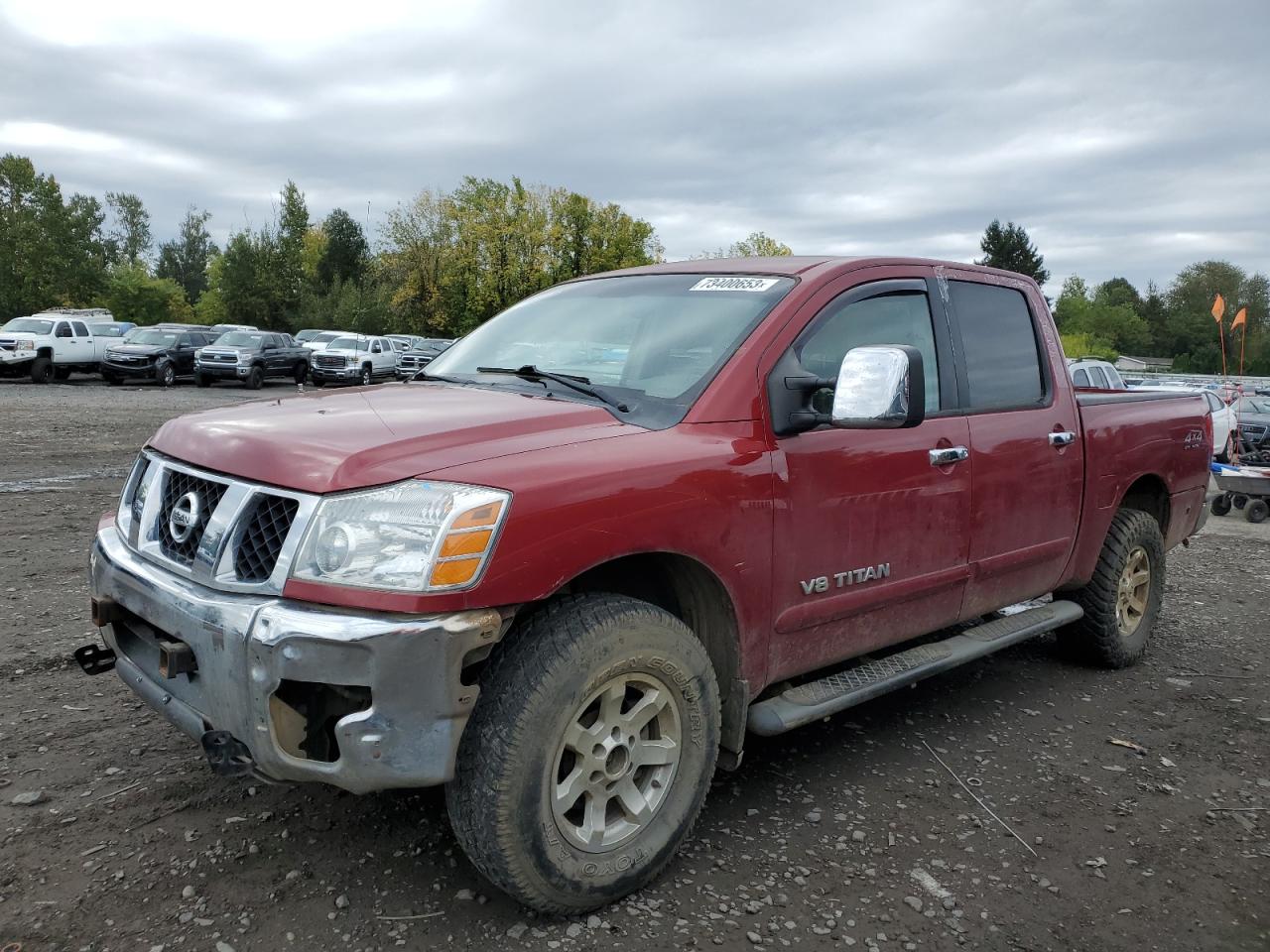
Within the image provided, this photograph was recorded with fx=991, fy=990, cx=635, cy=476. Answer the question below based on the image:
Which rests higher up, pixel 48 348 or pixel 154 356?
pixel 48 348

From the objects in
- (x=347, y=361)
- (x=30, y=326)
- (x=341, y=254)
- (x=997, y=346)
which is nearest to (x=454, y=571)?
(x=997, y=346)

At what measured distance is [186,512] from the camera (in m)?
2.72

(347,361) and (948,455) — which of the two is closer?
(948,455)

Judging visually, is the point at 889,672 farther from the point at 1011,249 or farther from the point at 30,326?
the point at 1011,249

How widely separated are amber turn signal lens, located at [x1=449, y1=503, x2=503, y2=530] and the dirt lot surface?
110 cm

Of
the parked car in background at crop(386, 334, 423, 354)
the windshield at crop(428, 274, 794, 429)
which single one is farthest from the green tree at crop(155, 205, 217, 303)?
the windshield at crop(428, 274, 794, 429)

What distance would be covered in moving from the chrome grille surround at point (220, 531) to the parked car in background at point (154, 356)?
27.6m

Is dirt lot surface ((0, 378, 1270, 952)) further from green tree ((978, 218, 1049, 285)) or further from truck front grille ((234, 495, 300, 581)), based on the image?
green tree ((978, 218, 1049, 285))

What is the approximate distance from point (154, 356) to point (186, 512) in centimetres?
2823

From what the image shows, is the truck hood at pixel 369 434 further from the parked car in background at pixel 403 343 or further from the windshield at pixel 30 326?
the parked car in background at pixel 403 343

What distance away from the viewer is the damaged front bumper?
7.43 feet

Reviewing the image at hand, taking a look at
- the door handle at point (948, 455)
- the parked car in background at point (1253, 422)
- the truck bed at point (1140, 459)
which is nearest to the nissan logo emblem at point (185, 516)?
the door handle at point (948, 455)

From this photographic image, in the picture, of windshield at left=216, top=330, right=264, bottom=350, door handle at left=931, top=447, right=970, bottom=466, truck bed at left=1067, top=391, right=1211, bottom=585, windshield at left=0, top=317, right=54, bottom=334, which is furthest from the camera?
windshield at left=216, top=330, right=264, bottom=350

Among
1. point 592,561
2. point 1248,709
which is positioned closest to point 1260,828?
point 1248,709
